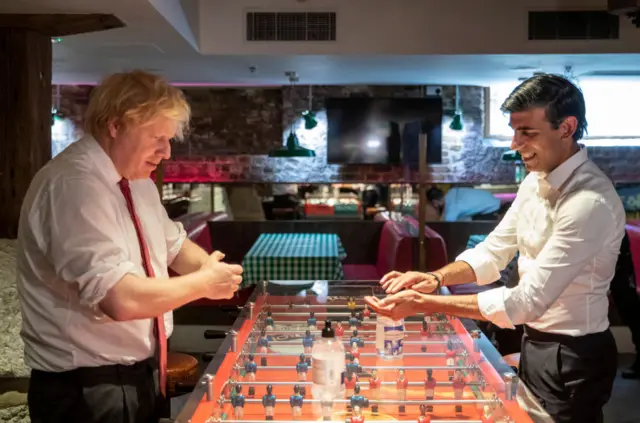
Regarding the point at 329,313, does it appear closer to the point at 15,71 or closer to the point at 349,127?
the point at 15,71

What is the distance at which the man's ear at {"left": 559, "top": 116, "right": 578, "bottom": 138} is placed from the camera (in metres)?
2.42

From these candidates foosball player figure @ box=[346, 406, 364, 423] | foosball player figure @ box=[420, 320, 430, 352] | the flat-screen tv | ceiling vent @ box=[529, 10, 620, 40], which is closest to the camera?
foosball player figure @ box=[346, 406, 364, 423]

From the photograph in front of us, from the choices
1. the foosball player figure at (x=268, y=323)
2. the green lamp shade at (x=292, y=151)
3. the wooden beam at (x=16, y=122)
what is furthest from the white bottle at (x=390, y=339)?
the green lamp shade at (x=292, y=151)

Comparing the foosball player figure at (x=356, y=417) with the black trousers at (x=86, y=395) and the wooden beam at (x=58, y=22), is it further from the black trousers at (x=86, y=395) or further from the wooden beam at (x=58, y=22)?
the wooden beam at (x=58, y=22)

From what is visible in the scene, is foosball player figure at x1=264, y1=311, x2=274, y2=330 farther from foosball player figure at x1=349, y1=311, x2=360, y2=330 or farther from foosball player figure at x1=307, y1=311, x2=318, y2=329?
foosball player figure at x1=349, y1=311, x2=360, y2=330

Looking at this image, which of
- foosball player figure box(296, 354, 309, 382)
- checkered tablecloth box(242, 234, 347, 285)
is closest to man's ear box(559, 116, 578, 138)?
foosball player figure box(296, 354, 309, 382)

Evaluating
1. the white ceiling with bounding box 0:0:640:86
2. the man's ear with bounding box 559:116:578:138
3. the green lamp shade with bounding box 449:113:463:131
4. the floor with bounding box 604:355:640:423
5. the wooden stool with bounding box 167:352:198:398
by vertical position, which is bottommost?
the floor with bounding box 604:355:640:423

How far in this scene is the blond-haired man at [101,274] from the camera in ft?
6.44

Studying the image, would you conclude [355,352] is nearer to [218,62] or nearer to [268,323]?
[268,323]

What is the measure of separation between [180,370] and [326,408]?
1990 millimetres

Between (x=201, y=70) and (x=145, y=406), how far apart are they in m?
5.40

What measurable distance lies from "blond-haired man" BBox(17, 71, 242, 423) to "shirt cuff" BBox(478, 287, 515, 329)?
87 cm

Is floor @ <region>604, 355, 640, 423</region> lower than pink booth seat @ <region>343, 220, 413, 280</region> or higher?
lower

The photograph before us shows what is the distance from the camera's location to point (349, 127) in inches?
351
